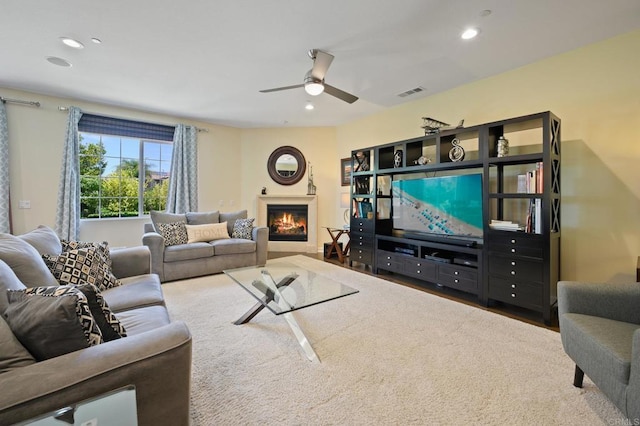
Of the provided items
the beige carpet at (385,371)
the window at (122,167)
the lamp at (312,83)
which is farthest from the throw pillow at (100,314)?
the window at (122,167)

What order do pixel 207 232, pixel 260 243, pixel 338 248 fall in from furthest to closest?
pixel 338 248
pixel 260 243
pixel 207 232

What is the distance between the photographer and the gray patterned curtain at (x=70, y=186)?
4273 mm

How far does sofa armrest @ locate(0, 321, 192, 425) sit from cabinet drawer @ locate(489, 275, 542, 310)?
3.01m

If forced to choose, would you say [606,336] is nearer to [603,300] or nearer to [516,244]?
[603,300]

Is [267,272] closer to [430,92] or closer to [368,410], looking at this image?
[368,410]

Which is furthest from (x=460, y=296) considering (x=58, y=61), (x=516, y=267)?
(x=58, y=61)

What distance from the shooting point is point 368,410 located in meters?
1.49

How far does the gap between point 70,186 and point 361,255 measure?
4.67 meters

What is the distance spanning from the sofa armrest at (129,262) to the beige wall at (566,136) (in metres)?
2.91

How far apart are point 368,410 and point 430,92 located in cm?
404

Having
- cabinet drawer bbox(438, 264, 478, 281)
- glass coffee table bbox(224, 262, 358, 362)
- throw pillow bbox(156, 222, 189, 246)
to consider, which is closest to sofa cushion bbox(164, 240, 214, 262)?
throw pillow bbox(156, 222, 189, 246)

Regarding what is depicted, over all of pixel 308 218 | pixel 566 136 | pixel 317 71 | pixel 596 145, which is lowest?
pixel 308 218

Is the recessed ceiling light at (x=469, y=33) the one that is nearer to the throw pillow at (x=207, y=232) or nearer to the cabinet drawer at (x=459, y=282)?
the cabinet drawer at (x=459, y=282)

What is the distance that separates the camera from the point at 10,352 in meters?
0.92
